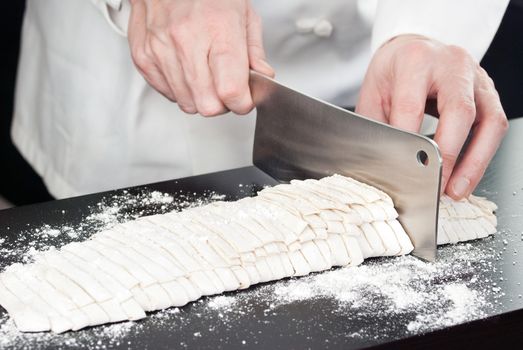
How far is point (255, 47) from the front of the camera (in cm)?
211

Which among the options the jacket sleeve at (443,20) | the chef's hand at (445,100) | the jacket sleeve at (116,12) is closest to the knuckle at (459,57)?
the chef's hand at (445,100)

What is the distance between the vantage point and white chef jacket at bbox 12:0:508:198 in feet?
8.11

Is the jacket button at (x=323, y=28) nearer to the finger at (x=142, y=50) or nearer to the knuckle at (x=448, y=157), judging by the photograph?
the finger at (x=142, y=50)

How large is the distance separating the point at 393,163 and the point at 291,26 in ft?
2.75

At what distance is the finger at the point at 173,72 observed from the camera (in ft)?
6.93

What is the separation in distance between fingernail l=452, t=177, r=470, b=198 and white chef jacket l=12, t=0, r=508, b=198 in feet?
2.02

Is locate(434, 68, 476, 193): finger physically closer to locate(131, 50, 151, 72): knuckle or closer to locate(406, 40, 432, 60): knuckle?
locate(406, 40, 432, 60): knuckle

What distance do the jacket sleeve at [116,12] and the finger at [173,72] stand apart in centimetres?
25

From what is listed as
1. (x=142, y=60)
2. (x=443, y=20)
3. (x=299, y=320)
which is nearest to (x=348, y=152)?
(x=299, y=320)

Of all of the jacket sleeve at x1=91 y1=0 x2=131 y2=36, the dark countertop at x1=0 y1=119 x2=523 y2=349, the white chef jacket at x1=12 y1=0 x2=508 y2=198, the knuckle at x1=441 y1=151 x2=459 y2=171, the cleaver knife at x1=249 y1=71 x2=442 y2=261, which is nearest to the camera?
the dark countertop at x1=0 y1=119 x2=523 y2=349

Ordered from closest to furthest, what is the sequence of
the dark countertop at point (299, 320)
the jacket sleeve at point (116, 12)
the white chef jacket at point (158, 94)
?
the dark countertop at point (299, 320) → the jacket sleeve at point (116, 12) → the white chef jacket at point (158, 94)

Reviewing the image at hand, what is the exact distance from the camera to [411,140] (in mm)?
1736

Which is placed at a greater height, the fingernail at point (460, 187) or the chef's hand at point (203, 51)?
the chef's hand at point (203, 51)

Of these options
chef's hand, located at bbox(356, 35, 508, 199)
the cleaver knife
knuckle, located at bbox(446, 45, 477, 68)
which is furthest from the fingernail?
knuckle, located at bbox(446, 45, 477, 68)
